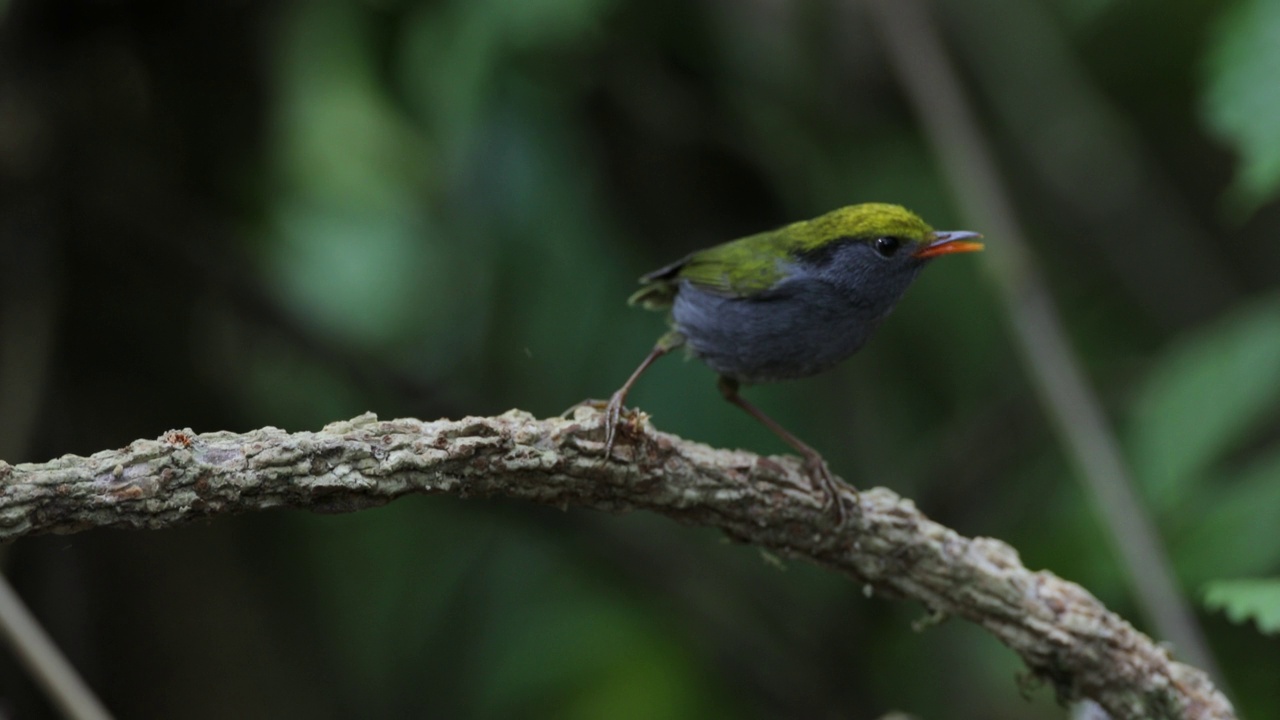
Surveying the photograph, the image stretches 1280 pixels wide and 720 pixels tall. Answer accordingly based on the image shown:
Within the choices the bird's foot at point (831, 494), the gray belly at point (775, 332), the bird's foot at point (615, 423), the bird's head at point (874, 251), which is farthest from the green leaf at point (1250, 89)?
the bird's foot at point (615, 423)

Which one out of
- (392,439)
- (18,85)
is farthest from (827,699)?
(18,85)

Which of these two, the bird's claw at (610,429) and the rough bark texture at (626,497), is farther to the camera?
the bird's claw at (610,429)

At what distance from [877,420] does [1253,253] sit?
250 centimetres

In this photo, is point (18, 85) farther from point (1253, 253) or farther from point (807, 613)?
point (1253, 253)

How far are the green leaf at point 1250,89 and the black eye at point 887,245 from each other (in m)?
1.05

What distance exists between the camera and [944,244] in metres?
4.03

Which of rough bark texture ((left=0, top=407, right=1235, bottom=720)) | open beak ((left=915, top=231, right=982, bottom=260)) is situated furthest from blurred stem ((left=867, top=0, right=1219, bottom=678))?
rough bark texture ((left=0, top=407, right=1235, bottom=720))

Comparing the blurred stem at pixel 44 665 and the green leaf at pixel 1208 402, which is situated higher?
the green leaf at pixel 1208 402

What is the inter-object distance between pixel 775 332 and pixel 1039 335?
4.07ft

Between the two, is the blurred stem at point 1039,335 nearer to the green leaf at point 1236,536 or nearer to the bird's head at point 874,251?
A: the green leaf at point 1236,536

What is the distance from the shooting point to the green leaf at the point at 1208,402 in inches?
157

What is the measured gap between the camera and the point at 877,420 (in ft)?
19.6

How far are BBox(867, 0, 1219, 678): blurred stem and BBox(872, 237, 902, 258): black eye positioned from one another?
2.21 ft

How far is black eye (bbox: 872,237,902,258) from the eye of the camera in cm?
408
